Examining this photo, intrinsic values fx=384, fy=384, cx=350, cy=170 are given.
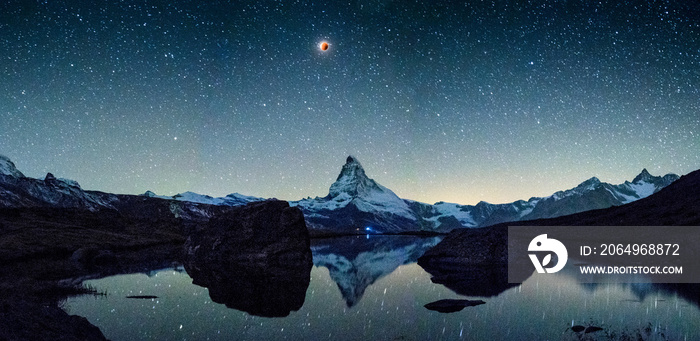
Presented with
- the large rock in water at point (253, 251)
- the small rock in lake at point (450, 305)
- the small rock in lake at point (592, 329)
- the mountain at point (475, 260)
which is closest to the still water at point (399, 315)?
the small rock in lake at point (592, 329)

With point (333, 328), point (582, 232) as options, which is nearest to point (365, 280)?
point (333, 328)

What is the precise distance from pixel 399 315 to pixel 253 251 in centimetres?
2001

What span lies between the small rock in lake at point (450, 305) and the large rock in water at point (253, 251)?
300 inches

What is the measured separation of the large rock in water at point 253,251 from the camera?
24.0 m

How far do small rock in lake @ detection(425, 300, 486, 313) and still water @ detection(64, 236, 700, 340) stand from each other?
0.36 meters

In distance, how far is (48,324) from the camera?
1002cm

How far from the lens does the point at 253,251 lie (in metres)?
32.9

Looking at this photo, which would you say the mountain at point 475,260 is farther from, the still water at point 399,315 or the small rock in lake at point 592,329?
the small rock in lake at point 592,329

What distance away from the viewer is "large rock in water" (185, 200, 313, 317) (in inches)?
945

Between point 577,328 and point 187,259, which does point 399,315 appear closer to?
point 577,328

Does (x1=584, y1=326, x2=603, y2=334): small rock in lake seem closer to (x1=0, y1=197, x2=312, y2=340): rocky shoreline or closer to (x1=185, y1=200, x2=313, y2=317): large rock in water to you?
(x1=0, y1=197, x2=312, y2=340): rocky shoreline

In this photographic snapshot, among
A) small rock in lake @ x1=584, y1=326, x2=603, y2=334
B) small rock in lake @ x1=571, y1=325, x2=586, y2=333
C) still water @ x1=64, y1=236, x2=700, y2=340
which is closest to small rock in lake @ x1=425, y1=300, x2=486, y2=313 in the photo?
still water @ x1=64, y1=236, x2=700, y2=340

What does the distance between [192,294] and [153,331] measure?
7.35 m

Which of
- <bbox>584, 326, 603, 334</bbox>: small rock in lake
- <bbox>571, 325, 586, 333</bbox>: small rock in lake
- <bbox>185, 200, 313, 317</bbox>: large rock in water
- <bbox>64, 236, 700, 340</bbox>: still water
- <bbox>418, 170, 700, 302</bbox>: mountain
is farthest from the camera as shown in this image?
<bbox>185, 200, 313, 317</bbox>: large rock in water
